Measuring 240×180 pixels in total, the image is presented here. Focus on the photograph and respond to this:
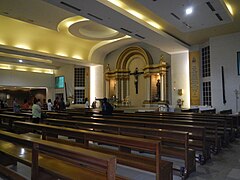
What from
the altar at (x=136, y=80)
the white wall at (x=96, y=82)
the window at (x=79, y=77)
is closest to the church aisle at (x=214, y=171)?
the altar at (x=136, y=80)

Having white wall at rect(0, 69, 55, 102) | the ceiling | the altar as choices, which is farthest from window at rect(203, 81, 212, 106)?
white wall at rect(0, 69, 55, 102)

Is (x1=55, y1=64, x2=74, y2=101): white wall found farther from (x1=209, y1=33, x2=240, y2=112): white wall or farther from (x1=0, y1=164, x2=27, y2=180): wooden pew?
(x1=0, y1=164, x2=27, y2=180): wooden pew

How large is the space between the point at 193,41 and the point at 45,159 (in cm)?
1116

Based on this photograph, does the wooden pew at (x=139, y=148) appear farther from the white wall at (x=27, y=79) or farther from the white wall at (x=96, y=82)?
the white wall at (x=27, y=79)

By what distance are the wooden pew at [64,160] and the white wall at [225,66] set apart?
10.2 meters

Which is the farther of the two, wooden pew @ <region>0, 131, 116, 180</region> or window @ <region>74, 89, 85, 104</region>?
window @ <region>74, 89, 85, 104</region>

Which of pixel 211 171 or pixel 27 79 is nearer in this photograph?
pixel 211 171

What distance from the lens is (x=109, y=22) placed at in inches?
310

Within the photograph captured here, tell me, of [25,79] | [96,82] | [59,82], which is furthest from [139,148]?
[59,82]

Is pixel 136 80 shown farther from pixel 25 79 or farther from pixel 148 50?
pixel 25 79

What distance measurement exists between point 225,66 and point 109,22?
22.1 feet

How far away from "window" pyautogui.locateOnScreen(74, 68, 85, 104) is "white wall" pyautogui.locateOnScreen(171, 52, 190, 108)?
827 centimetres

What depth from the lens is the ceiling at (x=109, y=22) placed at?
6.75m

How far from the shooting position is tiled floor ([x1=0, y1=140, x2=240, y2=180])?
2818mm
